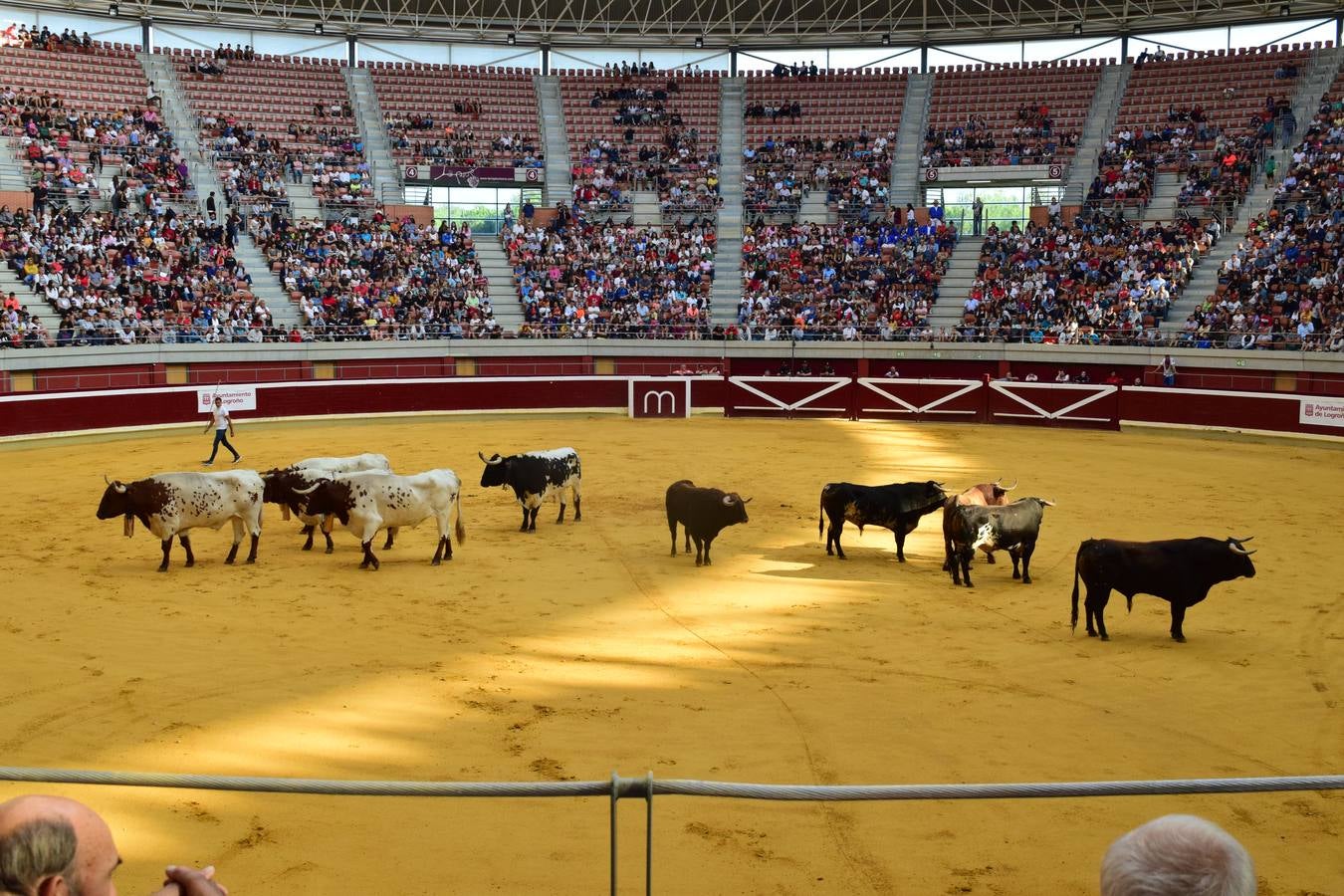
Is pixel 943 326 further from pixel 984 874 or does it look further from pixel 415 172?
pixel 984 874

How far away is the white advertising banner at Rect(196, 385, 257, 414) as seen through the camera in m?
31.0

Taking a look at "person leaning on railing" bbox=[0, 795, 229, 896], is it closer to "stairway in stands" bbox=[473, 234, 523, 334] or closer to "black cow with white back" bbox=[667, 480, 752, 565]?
"black cow with white back" bbox=[667, 480, 752, 565]

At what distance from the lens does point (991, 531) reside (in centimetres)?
1455

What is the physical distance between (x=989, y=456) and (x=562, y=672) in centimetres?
1675

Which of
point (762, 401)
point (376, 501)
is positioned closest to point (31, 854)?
point (376, 501)

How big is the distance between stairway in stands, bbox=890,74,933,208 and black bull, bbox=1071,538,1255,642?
3263 centimetres

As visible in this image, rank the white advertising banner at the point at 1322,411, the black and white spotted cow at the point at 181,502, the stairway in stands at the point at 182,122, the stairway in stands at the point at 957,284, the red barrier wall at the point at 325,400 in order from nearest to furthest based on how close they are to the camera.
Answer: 1. the black and white spotted cow at the point at 181,502
2. the white advertising banner at the point at 1322,411
3. the red barrier wall at the point at 325,400
4. the stairway in stands at the point at 957,284
5. the stairway in stands at the point at 182,122

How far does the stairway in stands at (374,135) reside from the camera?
42.9 metres

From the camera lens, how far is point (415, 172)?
1695 inches

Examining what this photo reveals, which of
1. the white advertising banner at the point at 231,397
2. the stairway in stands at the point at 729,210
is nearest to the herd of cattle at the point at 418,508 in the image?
the white advertising banner at the point at 231,397

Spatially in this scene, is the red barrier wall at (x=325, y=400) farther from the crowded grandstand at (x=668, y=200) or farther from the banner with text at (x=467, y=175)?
the banner with text at (x=467, y=175)

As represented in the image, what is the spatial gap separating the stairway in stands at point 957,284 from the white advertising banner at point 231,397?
62.7 feet

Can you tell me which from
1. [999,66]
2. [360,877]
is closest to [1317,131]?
[999,66]

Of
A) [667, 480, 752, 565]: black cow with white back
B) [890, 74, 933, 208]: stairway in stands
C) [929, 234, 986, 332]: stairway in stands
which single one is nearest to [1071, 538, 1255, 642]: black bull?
[667, 480, 752, 565]: black cow with white back
